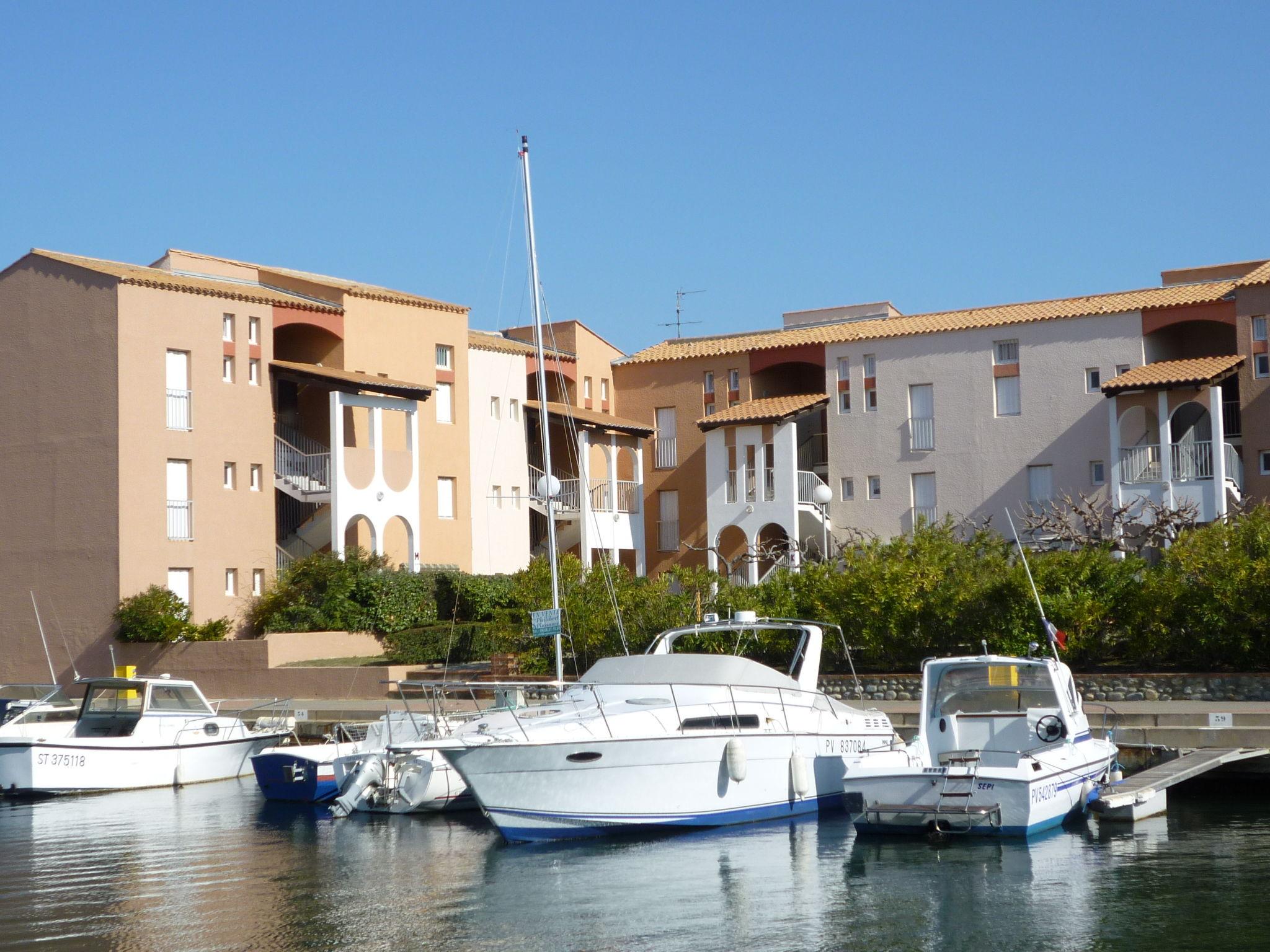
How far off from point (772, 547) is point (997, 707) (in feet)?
78.8

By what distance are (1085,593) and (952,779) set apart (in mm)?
10593

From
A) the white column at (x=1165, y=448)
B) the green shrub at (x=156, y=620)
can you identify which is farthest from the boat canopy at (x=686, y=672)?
the white column at (x=1165, y=448)

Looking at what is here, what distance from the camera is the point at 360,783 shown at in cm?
2064

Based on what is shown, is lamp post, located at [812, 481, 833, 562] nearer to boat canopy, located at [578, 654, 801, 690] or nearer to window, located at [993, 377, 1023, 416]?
window, located at [993, 377, 1023, 416]

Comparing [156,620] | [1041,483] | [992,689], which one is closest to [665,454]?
[1041,483]

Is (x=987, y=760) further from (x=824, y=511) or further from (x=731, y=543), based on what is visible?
(x=731, y=543)

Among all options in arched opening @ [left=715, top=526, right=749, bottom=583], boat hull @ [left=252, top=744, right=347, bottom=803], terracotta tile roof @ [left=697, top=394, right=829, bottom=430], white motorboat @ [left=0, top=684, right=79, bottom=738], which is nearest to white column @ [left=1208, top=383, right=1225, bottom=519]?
terracotta tile roof @ [left=697, top=394, right=829, bottom=430]

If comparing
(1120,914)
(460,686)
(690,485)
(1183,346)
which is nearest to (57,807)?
(460,686)

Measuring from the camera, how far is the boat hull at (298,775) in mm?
21969

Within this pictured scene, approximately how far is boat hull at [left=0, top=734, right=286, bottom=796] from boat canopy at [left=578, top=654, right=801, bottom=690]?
854 cm

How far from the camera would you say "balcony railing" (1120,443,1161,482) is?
1505 inches

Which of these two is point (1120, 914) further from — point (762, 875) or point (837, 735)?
point (837, 735)

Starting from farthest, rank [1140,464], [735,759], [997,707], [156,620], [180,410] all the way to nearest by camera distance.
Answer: [1140,464]
[180,410]
[156,620]
[997,707]
[735,759]

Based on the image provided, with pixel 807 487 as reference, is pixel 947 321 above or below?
above
